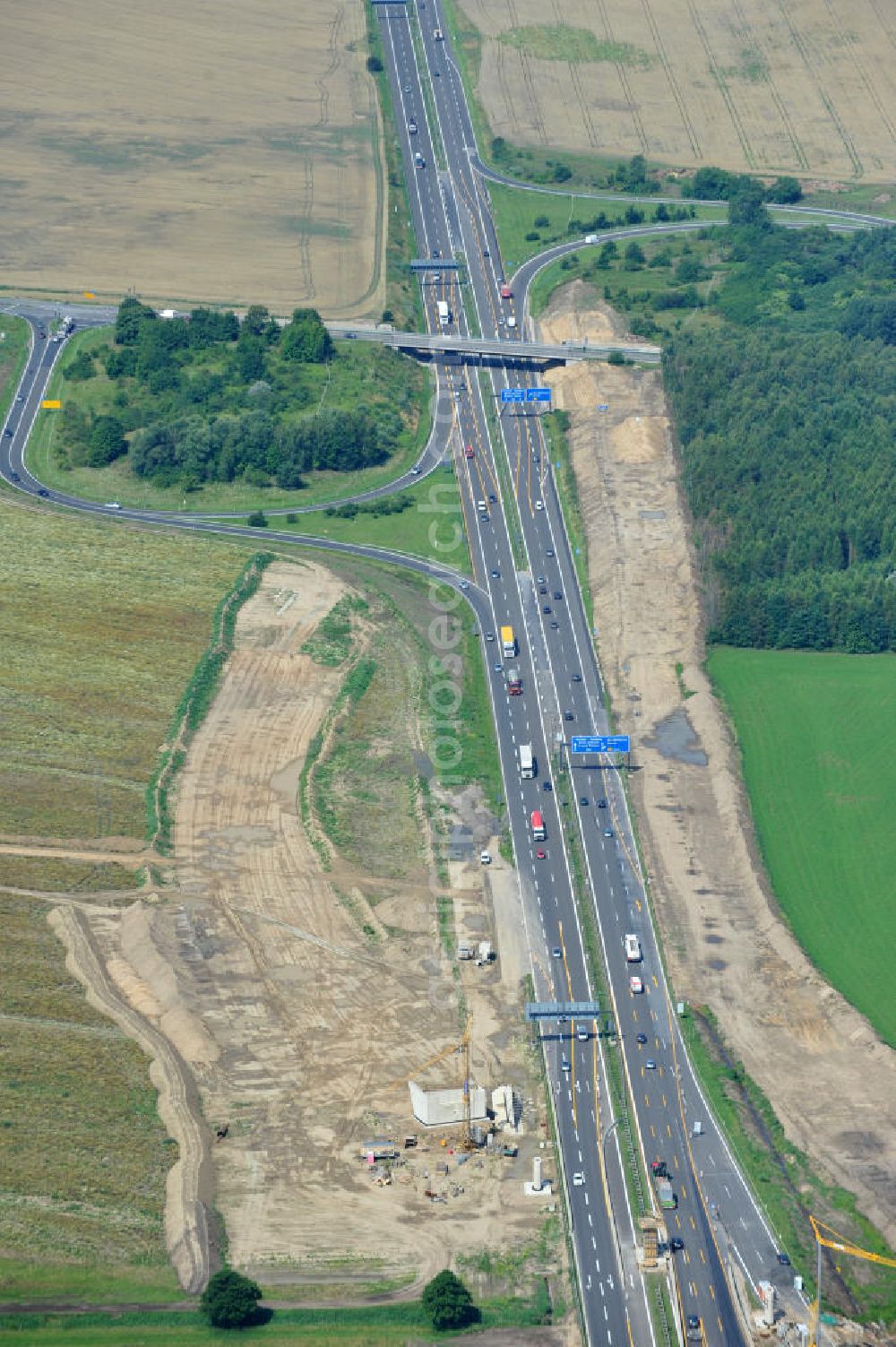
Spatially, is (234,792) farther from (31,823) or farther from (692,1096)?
(692,1096)

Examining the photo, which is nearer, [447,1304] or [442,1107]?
[447,1304]

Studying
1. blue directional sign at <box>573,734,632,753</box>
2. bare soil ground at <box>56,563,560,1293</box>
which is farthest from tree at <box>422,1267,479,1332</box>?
blue directional sign at <box>573,734,632,753</box>

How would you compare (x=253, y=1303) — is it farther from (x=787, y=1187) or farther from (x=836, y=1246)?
(x=787, y=1187)

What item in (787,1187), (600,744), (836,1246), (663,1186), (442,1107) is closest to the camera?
(836,1246)

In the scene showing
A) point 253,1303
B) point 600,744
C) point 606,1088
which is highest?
point 600,744

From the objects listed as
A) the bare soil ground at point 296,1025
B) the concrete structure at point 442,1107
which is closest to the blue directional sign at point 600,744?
the bare soil ground at point 296,1025

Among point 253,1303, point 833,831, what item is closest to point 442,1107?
point 253,1303

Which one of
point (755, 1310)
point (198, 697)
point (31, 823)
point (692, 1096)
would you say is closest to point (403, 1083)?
point (692, 1096)
